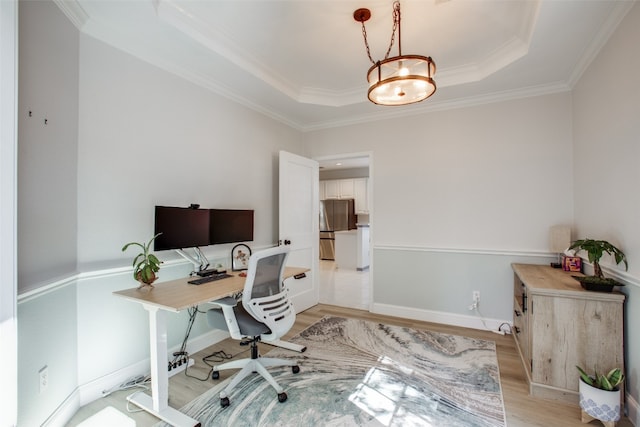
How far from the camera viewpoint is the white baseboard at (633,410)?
1735 mm

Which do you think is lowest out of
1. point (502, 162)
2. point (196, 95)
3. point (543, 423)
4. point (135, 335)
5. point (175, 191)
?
point (543, 423)

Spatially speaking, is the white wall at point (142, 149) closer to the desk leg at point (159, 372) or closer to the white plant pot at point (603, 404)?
the desk leg at point (159, 372)

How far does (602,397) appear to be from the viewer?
171 cm

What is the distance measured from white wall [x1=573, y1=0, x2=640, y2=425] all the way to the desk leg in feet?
9.03

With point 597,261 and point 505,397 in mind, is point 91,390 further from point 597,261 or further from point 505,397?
point 597,261

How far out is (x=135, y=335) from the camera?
7.52 ft

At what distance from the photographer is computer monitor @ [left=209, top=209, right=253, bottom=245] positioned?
2729mm

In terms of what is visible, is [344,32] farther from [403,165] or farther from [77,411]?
[77,411]

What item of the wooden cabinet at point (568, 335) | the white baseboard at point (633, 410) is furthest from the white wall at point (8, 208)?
the white baseboard at point (633, 410)

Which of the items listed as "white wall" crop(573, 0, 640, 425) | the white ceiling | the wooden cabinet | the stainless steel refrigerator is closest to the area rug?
the wooden cabinet

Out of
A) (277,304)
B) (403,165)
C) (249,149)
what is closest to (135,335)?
(277,304)

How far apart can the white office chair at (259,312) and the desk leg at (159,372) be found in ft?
0.96

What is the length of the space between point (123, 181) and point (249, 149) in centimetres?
148

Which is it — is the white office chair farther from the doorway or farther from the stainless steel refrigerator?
the stainless steel refrigerator
